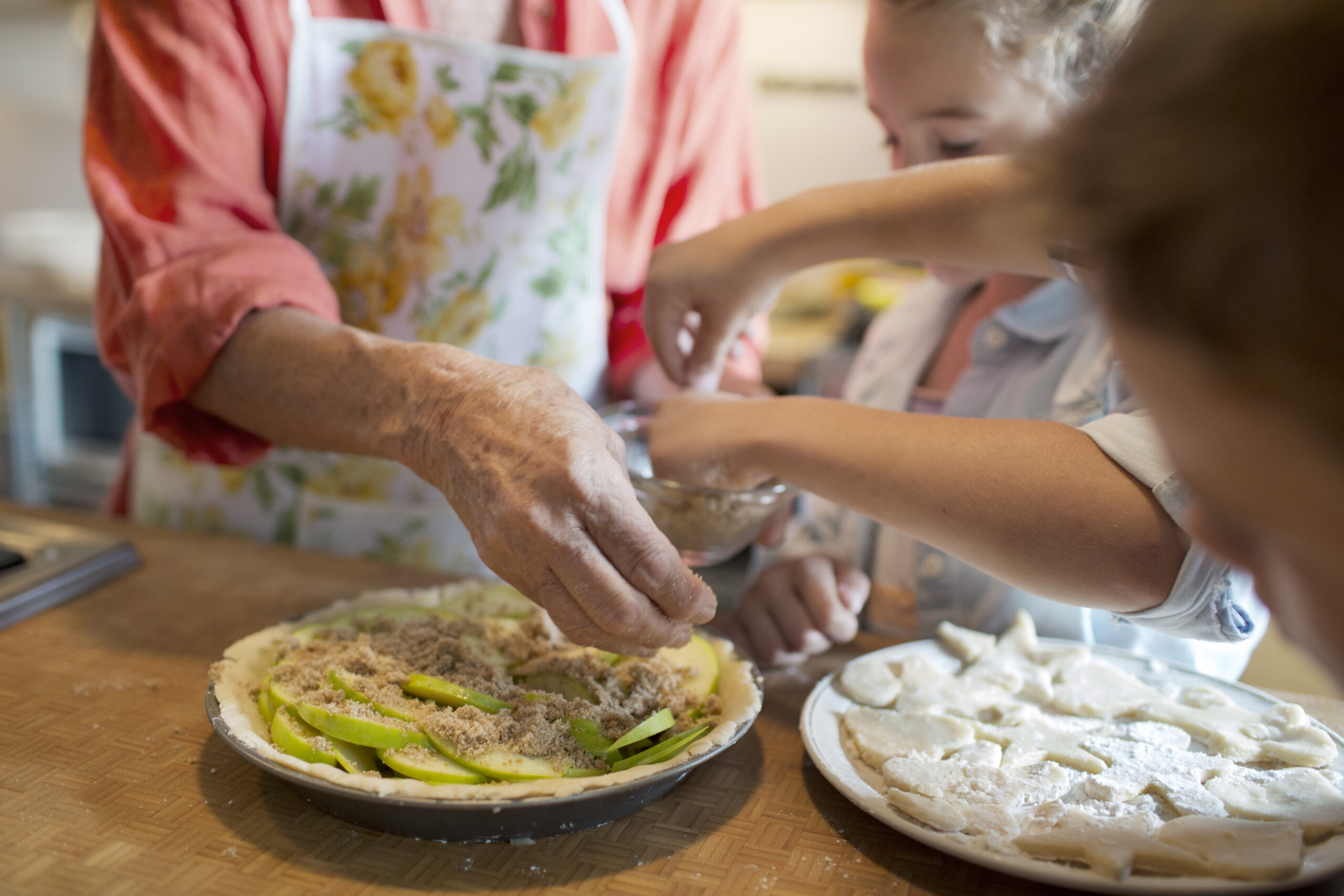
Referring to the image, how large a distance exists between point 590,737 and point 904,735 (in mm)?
275

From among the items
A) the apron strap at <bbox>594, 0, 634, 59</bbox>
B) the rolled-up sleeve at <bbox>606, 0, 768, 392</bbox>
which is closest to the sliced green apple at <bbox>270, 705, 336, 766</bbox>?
the rolled-up sleeve at <bbox>606, 0, 768, 392</bbox>

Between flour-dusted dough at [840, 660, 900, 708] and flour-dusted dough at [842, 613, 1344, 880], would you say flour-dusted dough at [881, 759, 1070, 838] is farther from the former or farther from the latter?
flour-dusted dough at [840, 660, 900, 708]

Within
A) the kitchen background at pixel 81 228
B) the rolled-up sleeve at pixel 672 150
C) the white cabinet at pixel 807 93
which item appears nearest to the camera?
the rolled-up sleeve at pixel 672 150

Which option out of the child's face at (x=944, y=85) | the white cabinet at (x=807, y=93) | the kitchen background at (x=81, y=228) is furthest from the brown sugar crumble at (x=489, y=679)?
the white cabinet at (x=807, y=93)

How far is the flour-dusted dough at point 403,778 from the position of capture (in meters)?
0.67

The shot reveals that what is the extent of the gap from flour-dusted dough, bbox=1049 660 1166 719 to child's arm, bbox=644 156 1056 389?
1.32 feet

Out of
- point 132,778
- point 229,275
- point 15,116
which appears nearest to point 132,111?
point 229,275

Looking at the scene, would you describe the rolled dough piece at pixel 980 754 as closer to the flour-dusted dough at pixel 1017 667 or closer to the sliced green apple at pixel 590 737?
the flour-dusted dough at pixel 1017 667

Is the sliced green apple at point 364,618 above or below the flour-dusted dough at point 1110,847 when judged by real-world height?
below

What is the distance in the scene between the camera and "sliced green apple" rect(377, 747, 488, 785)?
0.71 meters

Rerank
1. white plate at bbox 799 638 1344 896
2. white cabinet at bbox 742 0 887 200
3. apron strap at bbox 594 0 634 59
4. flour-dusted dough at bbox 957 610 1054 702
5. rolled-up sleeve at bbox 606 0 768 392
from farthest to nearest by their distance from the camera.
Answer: white cabinet at bbox 742 0 887 200 < rolled-up sleeve at bbox 606 0 768 392 < apron strap at bbox 594 0 634 59 < flour-dusted dough at bbox 957 610 1054 702 < white plate at bbox 799 638 1344 896

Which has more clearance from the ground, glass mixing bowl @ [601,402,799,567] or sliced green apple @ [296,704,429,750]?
glass mixing bowl @ [601,402,799,567]

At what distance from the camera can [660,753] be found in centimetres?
75

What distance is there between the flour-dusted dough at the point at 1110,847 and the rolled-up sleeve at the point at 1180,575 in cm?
16
